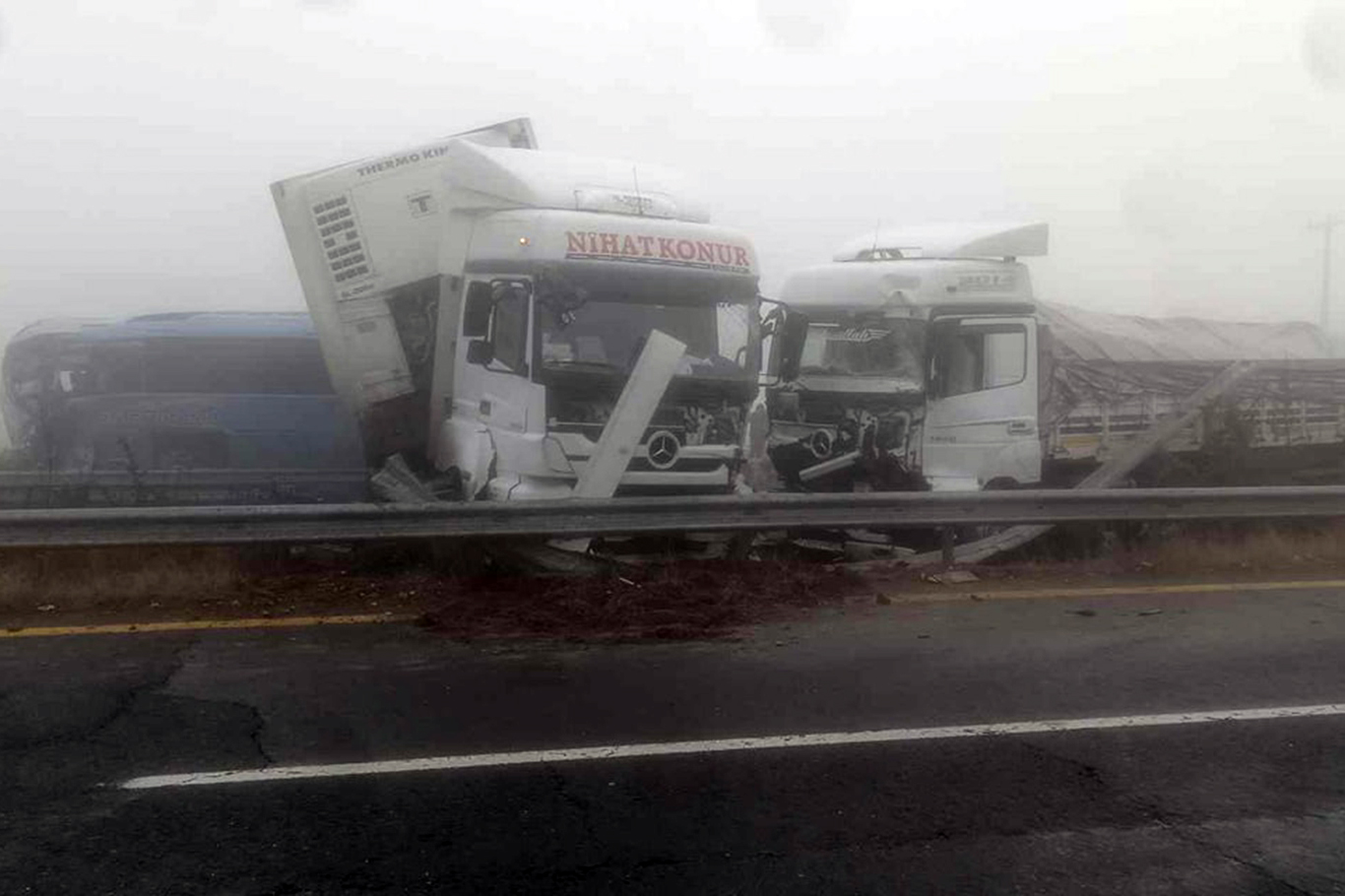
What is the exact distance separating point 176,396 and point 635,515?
679cm

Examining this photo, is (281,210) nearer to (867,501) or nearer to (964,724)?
(867,501)

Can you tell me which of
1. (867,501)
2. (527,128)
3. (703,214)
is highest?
(527,128)

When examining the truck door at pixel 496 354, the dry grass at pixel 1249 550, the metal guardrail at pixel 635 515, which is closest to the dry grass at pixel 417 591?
the metal guardrail at pixel 635 515

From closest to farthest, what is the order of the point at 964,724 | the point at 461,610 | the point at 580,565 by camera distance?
the point at 964,724, the point at 461,610, the point at 580,565

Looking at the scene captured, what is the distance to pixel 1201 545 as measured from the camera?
10078 millimetres

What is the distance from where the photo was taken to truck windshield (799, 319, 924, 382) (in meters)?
11.6

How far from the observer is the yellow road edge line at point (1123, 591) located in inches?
345

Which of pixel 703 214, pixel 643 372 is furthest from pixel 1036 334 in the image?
pixel 643 372

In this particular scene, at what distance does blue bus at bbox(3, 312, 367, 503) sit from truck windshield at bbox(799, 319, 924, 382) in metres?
4.17

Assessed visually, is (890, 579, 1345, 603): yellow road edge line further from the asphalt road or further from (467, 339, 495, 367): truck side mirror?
(467, 339, 495, 367): truck side mirror

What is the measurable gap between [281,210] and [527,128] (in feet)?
7.81

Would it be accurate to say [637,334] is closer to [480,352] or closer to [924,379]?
[480,352]

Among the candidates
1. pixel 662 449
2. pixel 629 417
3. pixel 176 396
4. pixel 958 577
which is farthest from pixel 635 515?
pixel 176 396

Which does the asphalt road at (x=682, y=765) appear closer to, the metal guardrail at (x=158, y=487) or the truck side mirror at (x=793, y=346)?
the metal guardrail at (x=158, y=487)
